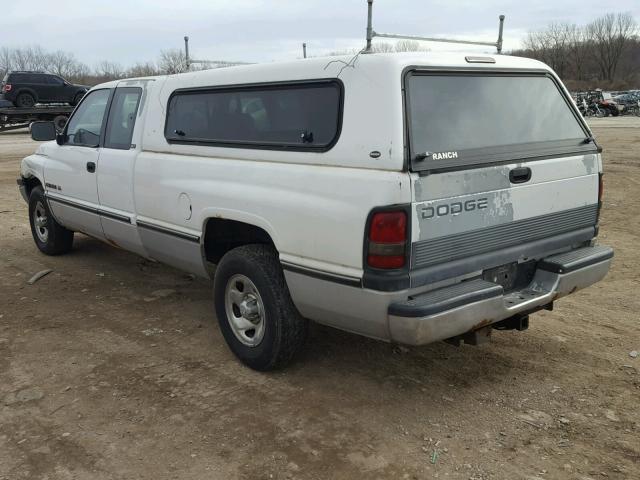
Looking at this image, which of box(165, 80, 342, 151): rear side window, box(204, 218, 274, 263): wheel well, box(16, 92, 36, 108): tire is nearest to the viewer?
box(165, 80, 342, 151): rear side window

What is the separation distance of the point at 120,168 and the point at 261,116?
1677 mm

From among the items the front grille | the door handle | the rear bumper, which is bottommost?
the rear bumper

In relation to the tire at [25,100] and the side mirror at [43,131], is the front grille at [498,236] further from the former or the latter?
the tire at [25,100]

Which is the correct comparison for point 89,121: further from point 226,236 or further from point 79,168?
point 226,236

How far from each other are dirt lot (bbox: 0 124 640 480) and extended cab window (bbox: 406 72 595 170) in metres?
1.41

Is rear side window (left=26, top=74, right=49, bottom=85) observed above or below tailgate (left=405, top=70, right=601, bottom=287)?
above

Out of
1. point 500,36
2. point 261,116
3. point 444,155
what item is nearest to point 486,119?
point 444,155

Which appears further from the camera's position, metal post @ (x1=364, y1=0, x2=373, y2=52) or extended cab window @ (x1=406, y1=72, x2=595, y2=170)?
metal post @ (x1=364, y1=0, x2=373, y2=52)

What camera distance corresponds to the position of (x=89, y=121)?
18.4ft

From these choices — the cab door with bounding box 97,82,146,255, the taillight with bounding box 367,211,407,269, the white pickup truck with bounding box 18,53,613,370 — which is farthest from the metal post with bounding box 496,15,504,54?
the cab door with bounding box 97,82,146,255

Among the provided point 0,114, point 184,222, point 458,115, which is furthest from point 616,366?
point 0,114

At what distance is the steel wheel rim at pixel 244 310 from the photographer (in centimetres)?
387

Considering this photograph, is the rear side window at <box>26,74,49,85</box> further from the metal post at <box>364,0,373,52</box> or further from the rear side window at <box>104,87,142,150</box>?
the metal post at <box>364,0,373,52</box>

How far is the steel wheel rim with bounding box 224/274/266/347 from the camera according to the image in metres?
3.87
